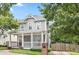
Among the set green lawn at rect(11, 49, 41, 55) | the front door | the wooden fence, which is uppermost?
the front door

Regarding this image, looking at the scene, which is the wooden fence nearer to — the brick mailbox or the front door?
the brick mailbox

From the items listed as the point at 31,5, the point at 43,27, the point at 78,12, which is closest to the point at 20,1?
the point at 31,5

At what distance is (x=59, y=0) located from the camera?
10.3 feet

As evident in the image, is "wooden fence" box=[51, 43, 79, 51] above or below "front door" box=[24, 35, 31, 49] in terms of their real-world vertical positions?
below

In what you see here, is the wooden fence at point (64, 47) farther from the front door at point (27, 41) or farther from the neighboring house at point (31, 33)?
the front door at point (27, 41)

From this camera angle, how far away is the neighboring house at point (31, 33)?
315cm

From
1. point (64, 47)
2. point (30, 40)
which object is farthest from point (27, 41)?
point (64, 47)

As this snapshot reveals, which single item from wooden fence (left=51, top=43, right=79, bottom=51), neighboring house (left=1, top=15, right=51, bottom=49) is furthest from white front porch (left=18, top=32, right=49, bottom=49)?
wooden fence (left=51, top=43, right=79, bottom=51)

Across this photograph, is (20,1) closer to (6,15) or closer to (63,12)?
(6,15)

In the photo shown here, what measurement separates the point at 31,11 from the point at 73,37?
42cm

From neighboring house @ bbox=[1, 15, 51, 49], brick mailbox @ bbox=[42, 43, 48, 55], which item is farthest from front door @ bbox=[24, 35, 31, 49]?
brick mailbox @ bbox=[42, 43, 48, 55]

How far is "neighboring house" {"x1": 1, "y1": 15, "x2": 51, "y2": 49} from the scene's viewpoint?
3.15m

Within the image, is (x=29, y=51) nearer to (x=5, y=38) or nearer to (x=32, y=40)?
(x=32, y=40)
